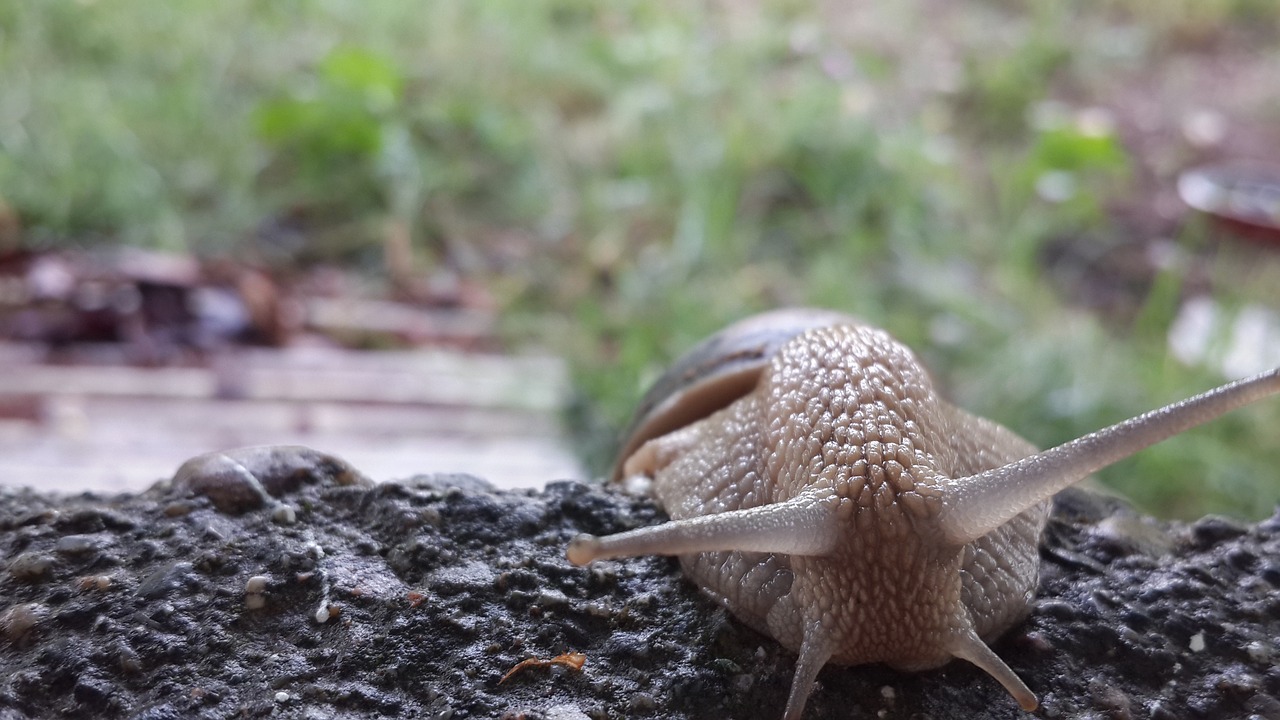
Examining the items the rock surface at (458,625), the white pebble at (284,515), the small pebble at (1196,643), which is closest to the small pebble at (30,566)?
the rock surface at (458,625)

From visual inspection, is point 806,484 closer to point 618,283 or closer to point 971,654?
point 971,654

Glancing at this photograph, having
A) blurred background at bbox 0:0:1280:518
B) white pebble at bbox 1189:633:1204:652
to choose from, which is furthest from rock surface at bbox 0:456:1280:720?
blurred background at bbox 0:0:1280:518

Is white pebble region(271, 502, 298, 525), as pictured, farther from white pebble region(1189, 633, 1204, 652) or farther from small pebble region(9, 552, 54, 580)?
white pebble region(1189, 633, 1204, 652)

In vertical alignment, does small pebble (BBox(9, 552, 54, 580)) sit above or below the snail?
below

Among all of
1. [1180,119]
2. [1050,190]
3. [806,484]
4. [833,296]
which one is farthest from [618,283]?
[1180,119]

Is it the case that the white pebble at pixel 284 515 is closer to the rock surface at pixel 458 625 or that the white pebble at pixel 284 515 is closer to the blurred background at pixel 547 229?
the rock surface at pixel 458 625

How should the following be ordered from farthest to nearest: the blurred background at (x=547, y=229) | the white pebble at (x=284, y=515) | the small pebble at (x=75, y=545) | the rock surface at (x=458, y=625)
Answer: the blurred background at (x=547, y=229) < the white pebble at (x=284, y=515) < the small pebble at (x=75, y=545) < the rock surface at (x=458, y=625)
